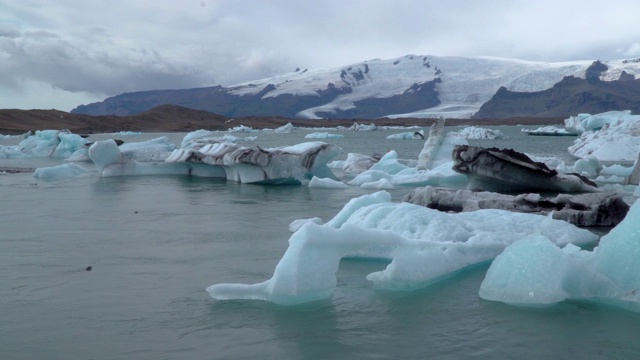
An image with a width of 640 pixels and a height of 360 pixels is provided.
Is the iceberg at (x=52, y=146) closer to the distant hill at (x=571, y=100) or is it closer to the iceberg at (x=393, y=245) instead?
the iceberg at (x=393, y=245)

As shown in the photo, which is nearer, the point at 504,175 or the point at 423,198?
the point at 423,198

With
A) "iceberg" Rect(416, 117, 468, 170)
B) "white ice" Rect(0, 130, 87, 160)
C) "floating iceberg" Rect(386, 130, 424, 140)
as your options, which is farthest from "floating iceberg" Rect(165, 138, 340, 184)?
"floating iceberg" Rect(386, 130, 424, 140)

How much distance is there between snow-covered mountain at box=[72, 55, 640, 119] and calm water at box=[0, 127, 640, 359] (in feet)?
354

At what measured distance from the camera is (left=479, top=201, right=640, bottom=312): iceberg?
15.6 feet

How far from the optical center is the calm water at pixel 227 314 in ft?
13.0

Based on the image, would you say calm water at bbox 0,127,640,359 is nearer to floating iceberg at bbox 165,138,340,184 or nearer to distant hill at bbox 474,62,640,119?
floating iceberg at bbox 165,138,340,184

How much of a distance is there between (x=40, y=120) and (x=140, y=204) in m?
67.8

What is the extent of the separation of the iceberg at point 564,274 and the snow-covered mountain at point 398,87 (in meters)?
109

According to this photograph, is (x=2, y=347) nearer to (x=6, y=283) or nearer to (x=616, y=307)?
(x=6, y=283)

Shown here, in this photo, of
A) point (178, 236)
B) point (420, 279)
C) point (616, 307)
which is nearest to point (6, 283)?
point (178, 236)

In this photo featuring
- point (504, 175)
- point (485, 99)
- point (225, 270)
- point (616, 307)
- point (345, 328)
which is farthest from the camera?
point (485, 99)

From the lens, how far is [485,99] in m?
116

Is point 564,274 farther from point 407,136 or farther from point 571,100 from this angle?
point 571,100

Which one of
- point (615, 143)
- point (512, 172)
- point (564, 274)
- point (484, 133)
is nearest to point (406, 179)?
point (512, 172)
